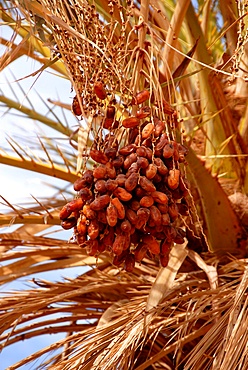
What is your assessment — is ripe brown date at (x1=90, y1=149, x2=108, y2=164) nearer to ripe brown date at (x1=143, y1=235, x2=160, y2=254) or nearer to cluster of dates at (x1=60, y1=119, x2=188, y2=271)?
cluster of dates at (x1=60, y1=119, x2=188, y2=271)

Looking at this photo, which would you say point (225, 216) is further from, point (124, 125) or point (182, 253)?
point (124, 125)

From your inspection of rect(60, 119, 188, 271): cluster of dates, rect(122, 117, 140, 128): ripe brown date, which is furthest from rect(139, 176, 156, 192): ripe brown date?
rect(122, 117, 140, 128): ripe brown date

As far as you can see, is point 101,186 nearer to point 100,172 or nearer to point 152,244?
point 100,172

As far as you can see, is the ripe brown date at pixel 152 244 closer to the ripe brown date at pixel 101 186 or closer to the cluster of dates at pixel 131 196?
the cluster of dates at pixel 131 196

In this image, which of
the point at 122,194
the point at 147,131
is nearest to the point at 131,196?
the point at 122,194

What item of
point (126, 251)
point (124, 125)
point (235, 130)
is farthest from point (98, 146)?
point (235, 130)

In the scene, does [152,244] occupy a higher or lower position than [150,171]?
lower
